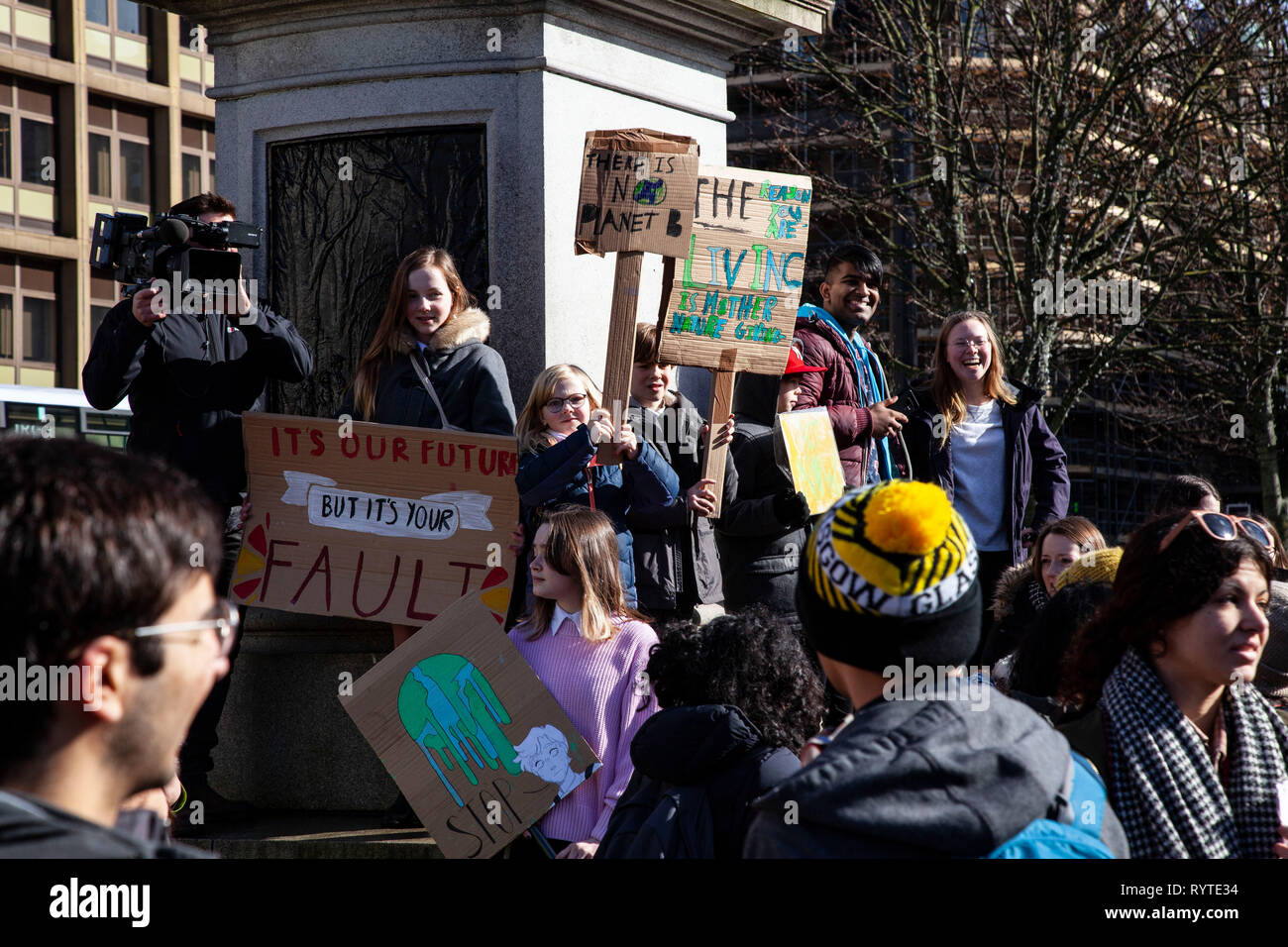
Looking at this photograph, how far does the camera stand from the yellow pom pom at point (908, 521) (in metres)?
2.06

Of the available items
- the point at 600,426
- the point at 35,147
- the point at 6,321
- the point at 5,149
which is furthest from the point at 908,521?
the point at 35,147

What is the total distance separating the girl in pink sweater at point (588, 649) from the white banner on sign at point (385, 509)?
0.46 m

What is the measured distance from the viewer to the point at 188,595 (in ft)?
5.28

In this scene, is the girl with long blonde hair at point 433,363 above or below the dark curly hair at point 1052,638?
above

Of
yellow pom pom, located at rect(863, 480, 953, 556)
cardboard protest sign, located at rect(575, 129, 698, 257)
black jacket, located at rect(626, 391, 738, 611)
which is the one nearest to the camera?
yellow pom pom, located at rect(863, 480, 953, 556)

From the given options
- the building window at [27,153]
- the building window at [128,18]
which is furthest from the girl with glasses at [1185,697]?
the building window at [128,18]

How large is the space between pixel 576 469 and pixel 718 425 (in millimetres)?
567

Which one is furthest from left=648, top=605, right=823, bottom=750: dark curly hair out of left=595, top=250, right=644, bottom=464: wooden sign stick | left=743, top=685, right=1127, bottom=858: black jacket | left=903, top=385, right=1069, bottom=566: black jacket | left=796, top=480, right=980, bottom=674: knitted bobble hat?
left=903, top=385, right=1069, bottom=566: black jacket

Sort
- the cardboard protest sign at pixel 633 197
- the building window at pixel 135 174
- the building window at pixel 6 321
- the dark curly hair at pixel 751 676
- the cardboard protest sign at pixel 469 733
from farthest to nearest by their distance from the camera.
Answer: the building window at pixel 135 174, the building window at pixel 6 321, the cardboard protest sign at pixel 633 197, the cardboard protest sign at pixel 469 733, the dark curly hair at pixel 751 676

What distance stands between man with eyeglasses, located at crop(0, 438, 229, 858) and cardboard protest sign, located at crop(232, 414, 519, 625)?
327 centimetres

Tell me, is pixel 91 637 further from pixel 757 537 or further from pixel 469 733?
pixel 757 537

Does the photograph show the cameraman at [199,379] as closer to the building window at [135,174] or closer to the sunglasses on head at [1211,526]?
the sunglasses on head at [1211,526]

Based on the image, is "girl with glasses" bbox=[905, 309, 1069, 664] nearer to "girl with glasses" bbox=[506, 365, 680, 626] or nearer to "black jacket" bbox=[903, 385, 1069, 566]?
"black jacket" bbox=[903, 385, 1069, 566]

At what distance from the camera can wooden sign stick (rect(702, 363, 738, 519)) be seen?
5.15 metres
